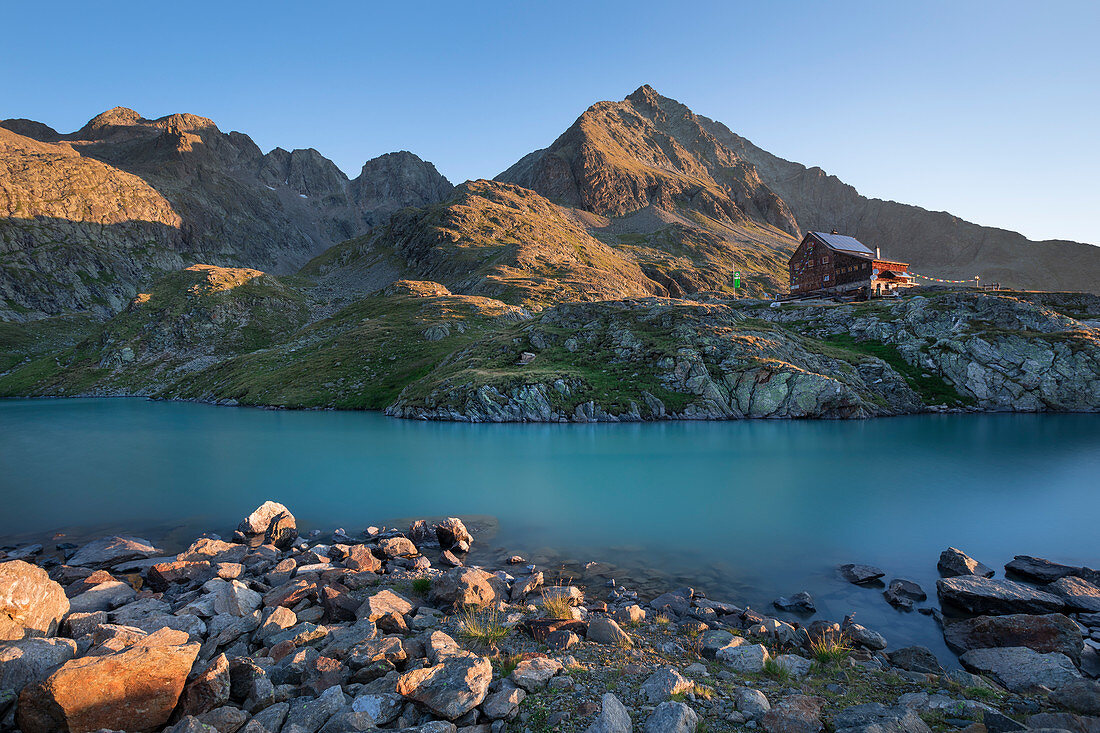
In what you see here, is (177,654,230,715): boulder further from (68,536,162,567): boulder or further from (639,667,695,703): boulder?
(68,536,162,567): boulder

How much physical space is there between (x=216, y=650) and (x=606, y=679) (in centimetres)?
1083

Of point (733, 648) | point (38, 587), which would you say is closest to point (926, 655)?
point (733, 648)

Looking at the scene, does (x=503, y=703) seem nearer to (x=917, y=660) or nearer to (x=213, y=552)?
(x=917, y=660)

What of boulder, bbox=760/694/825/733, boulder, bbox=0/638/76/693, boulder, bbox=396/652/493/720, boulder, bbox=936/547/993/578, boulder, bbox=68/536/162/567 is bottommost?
boulder, bbox=68/536/162/567

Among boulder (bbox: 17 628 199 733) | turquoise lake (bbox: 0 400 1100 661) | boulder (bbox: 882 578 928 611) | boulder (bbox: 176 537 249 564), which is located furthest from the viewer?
turquoise lake (bbox: 0 400 1100 661)

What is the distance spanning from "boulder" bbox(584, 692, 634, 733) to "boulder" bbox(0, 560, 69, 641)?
13.6 m

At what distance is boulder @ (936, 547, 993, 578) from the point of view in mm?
20844

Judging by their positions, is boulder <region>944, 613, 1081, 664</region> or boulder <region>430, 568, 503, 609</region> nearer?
boulder <region>944, 613, 1081, 664</region>

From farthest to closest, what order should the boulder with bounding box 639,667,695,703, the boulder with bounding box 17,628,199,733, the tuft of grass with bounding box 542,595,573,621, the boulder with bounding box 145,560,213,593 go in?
the boulder with bounding box 145,560,213,593
the tuft of grass with bounding box 542,595,573,621
the boulder with bounding box 639,667,695,703
the boulder with bounding box 17,628,199,733

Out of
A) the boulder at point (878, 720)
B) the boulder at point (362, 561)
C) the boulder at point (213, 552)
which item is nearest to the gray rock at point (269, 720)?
the boulder at point (362, 561)

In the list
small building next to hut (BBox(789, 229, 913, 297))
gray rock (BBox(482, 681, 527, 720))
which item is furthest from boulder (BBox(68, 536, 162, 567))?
small building next to hut (BBox(789, 229, 913, 297))

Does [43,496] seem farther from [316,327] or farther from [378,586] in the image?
[316,327]

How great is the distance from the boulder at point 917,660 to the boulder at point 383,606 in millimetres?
14904

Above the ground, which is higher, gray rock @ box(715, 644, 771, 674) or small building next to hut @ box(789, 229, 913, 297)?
small building next to hut @ box(789, 229, 913, 297)
